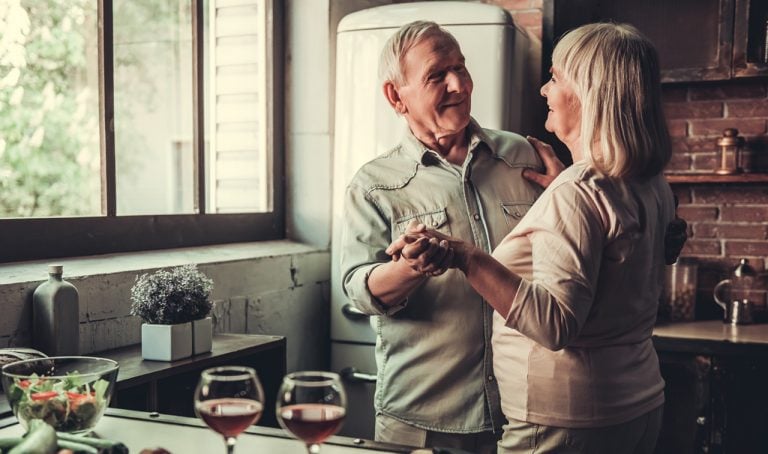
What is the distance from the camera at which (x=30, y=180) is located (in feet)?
7.84

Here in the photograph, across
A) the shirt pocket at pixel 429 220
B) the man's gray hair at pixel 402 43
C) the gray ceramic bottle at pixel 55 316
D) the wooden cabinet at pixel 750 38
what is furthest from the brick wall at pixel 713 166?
the gray ceramic bottle at pixel 55 316

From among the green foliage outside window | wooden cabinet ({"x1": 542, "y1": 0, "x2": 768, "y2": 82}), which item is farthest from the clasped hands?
wooden cabinet ({"x1": 542, "y1": 0, "x2": 768, "y2": 82})

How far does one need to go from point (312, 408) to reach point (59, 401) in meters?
0.47

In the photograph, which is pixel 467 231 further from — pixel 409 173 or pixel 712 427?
pixel 712 427

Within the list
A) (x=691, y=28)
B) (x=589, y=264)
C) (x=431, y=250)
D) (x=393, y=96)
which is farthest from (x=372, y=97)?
(x=589, y=264)

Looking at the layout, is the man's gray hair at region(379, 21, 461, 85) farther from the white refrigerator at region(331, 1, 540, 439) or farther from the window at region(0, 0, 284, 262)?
the window at region(0, 0, 284, 262)

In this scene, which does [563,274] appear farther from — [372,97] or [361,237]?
[372,97]

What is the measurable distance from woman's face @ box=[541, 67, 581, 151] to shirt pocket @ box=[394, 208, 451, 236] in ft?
1.32

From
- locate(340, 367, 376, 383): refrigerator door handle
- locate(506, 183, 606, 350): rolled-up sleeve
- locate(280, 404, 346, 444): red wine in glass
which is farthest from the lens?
locate(340, 367, 376, 383): refrigerator door handle

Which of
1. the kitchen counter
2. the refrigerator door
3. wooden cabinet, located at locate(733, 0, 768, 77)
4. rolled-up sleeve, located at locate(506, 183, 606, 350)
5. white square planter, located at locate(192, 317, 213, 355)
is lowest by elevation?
the refrigerator door

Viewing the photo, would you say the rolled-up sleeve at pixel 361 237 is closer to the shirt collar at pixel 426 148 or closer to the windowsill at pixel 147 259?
the shirt collar at pixel 426 148

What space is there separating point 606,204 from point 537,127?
1.88 m

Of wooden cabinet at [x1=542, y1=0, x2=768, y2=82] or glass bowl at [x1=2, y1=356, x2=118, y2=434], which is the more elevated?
wooden cabinet at [x1=542, y1=0, x2=768, y2=82]

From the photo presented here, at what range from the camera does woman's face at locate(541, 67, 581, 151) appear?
1482 mm
